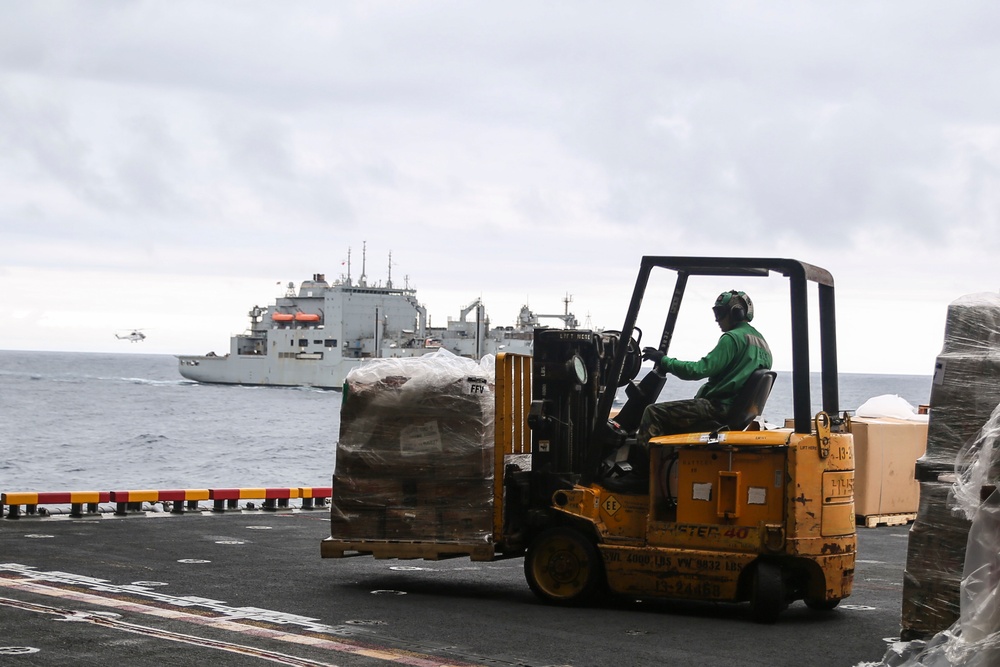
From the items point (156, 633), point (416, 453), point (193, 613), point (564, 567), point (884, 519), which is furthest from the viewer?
point (884, 519)

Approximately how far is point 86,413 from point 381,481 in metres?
71.8

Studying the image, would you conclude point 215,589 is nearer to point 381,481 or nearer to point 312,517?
point 381,481

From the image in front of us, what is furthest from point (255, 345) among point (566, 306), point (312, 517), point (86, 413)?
point (312, 517)

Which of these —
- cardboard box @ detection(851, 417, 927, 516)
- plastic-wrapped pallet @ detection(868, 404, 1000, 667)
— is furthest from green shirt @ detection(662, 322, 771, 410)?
cardboard box @ detection(851, 417, 927, 516)

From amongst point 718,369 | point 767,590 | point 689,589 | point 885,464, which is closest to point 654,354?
point 718,369

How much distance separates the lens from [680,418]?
939 cm

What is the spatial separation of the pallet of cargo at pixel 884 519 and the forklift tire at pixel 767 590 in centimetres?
1016

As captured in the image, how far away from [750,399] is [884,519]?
10519 millimetres

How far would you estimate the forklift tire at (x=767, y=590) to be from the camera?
880 centimetres

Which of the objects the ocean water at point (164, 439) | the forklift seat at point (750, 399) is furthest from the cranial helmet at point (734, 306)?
the ocean water at point (164, 439)

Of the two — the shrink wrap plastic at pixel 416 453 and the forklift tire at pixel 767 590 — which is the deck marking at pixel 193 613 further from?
the forklift tire at pixel 767 590

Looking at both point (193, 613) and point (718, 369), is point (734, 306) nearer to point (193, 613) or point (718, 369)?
→ point (718, 369)

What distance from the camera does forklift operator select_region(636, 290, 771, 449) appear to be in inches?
362

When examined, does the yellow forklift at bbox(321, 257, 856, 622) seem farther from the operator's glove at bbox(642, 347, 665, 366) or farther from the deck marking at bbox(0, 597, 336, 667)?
the deck marking at bbox(0, 597, 336, 667)
